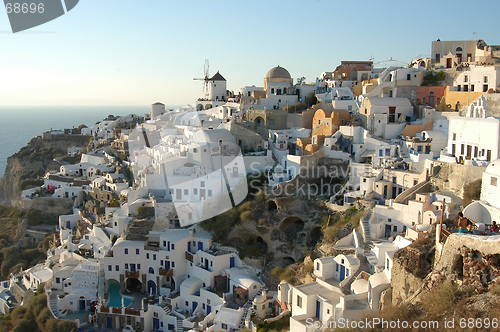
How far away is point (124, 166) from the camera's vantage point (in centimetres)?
3891

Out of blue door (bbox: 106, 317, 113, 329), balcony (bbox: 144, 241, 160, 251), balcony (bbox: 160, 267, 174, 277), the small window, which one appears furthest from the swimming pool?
the small window

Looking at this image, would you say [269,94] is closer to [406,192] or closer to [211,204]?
[211,204]

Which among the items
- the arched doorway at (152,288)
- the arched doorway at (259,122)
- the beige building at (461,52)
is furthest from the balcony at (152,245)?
the beige building at (461,52)

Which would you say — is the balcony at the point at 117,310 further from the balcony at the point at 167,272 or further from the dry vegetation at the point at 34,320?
the balcony at the point at 167,272

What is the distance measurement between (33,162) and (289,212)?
34.6 metres

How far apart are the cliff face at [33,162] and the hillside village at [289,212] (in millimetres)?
9721

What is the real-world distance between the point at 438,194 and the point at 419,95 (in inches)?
553

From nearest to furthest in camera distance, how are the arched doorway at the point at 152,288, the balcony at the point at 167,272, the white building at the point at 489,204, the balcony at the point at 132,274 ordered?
the white building at the point at 489,204, the balcony at the point at 167,272, the arched doorway at the point at 152,288, the balcony at the point at 132,274

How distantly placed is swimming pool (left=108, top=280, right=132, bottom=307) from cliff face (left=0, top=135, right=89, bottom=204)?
2401 centimetres

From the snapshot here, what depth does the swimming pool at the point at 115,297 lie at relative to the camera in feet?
81.3

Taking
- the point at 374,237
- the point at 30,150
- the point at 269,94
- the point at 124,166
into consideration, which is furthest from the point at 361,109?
the point at 30,150

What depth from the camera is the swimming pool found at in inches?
976

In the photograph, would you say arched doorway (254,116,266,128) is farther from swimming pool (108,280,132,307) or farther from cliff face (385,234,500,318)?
cliff face (385,234,500,318)

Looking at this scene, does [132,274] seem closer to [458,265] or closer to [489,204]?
[489,204]
